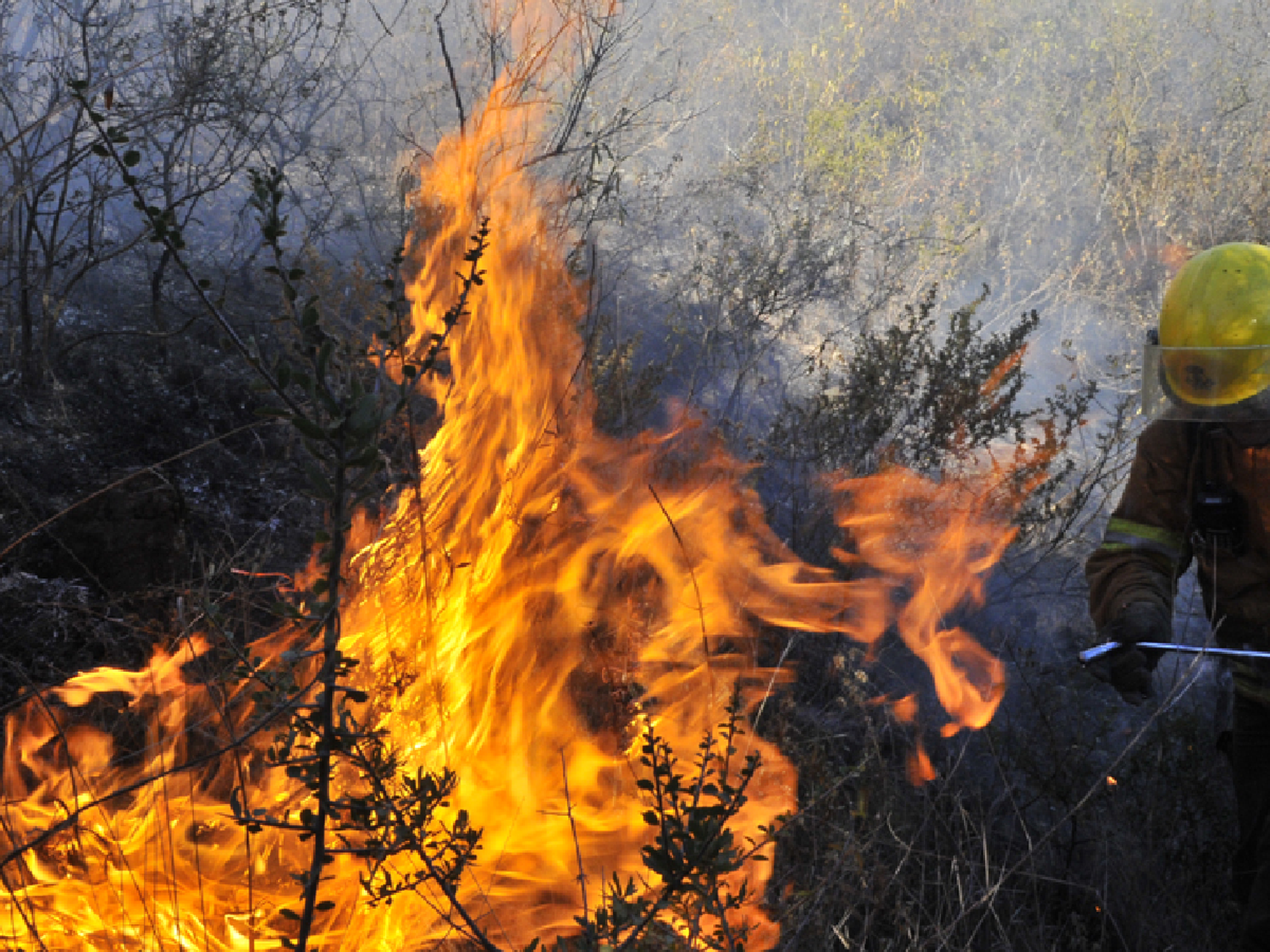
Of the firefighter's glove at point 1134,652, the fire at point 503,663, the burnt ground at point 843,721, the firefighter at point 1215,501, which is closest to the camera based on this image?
the fire at point 503,663

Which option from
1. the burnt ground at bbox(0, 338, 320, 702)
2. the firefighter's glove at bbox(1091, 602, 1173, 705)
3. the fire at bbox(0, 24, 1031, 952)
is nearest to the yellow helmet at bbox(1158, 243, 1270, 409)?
the firefighter's glove at bbox(1091, 602, 1173, 705)

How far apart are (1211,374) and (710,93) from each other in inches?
483

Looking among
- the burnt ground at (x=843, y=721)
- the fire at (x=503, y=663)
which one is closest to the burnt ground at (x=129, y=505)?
the burnt ground at (x=843, y=721)

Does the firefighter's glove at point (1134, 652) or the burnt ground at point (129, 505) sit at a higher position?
the burnt ground at point (129, 505)

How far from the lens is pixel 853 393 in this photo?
458 cm

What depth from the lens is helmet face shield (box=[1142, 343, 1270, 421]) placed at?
9.00 ft

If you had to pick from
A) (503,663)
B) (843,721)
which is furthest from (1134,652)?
(503,663)

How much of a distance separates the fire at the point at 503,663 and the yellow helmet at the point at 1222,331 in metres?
1.47

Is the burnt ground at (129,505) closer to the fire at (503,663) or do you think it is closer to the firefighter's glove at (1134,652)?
the fire at (503,663)

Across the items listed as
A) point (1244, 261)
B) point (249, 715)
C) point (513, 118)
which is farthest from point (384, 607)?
point (513, 118)

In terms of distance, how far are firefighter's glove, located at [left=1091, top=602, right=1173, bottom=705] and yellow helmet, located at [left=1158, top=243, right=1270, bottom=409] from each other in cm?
65

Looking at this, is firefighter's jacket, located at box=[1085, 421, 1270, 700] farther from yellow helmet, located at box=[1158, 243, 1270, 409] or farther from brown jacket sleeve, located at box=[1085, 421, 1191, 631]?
yellow helmet, located at box=[1158, 243, 1270, 409]

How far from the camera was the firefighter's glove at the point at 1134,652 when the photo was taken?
2580mm

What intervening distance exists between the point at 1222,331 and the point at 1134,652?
101 cm
